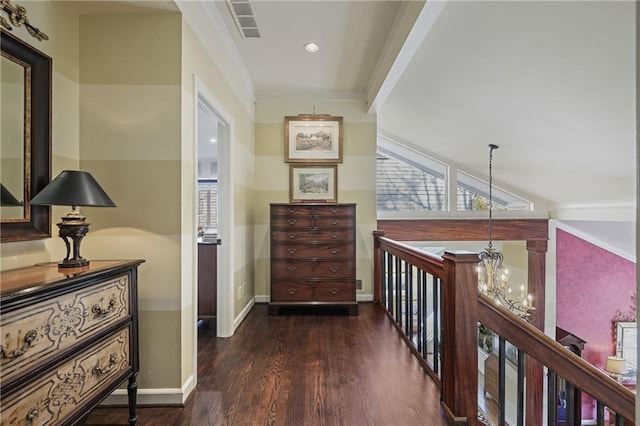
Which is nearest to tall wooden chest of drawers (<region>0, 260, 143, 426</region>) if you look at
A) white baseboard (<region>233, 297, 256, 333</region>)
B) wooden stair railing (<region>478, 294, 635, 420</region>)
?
white baseboard (<region>233, 297, 256, 333</region>)

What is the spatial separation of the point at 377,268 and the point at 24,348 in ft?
11.5

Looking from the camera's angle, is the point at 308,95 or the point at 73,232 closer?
the point at 73,232

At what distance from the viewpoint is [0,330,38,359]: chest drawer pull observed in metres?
1.04

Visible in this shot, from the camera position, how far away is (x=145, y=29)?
1945 millimetres

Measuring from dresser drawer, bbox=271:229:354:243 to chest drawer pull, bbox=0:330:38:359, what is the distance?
254 centimetres

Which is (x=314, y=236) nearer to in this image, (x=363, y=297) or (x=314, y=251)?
(x=314, y=251)

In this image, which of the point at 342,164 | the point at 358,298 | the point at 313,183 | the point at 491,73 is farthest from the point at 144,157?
the point at 358,298

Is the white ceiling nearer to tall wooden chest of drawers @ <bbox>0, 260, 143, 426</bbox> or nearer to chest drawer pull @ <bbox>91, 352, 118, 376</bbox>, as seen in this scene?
tall wooden chest of drawers @ <bbox>0, 260, 143, 426</bbox>

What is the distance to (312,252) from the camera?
143 inches

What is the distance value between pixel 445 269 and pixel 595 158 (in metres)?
3.02

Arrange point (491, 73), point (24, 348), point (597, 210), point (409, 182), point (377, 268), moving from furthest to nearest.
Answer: point (409, 182) → point (597, 210) → point (377, 268) → point (491, 73) → point (24, 348)

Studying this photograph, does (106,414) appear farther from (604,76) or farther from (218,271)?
(604,76)

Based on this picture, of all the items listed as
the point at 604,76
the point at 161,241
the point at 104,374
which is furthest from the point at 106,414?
the point at 604,76

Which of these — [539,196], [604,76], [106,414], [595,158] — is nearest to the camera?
[106,414]
